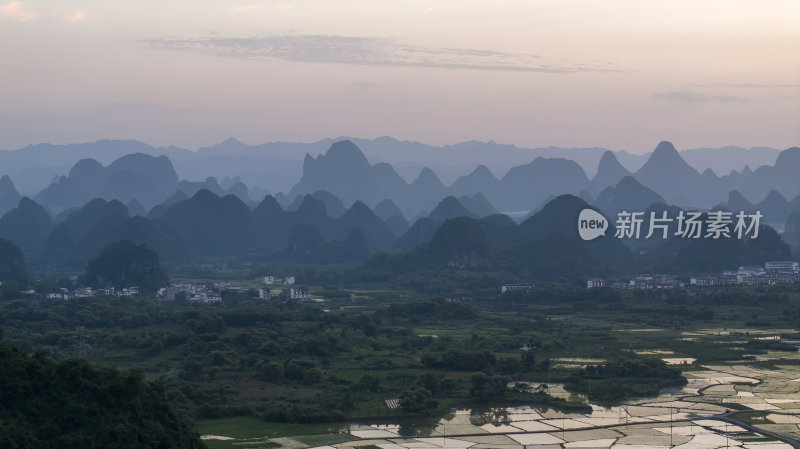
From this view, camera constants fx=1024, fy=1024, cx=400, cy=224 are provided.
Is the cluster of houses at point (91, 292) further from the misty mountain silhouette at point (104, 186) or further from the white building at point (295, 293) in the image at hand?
the misty mountain silhouette at point (104, 186)

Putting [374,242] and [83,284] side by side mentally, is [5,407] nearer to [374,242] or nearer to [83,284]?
[83,284]

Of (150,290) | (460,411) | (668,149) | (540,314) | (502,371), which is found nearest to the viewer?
(460,411)

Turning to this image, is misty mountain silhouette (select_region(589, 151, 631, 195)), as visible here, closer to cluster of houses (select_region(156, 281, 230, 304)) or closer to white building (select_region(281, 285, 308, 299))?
cluster of houses (select_region(156, 281, 230, 304))

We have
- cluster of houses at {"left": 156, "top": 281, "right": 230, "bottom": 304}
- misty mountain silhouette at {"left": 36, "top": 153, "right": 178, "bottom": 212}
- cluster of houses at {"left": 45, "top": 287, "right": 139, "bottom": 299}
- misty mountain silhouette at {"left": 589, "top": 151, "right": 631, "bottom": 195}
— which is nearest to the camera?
cluster of houses at {"left": 156, "top": 281, "right": 230, "bottom": 304}

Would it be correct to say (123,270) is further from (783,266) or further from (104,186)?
(104,186)

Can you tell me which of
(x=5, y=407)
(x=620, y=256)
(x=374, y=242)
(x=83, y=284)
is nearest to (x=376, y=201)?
(x=374, y=242)

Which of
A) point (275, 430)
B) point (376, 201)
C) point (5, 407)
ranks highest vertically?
point (376, 201)

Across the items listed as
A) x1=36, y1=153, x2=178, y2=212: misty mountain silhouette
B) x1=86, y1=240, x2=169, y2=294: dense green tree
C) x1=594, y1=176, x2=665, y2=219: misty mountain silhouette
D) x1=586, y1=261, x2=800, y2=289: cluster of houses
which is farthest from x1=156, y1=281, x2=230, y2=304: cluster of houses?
x1=36, y1=153, x2=178, y2=212: misty mountain silhouette

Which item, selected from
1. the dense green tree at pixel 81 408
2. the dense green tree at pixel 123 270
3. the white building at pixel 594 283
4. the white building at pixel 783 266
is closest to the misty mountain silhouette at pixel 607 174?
the white building at pixel 783 266
